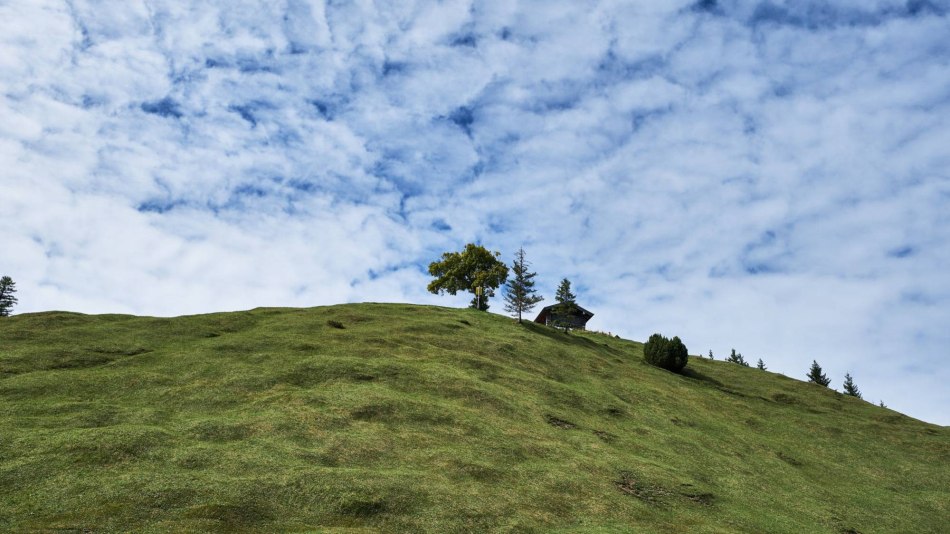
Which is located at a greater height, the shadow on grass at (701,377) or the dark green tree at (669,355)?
the dark green tree at (669,355)

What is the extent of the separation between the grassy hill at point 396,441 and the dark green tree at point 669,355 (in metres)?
8.13

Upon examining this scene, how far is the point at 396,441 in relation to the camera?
31000 mm

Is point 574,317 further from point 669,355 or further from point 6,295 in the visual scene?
point 6,295

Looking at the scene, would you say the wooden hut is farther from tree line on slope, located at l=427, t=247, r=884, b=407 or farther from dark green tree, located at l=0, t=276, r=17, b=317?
dark green tree, located at l=0, t=276, r=17, b=317

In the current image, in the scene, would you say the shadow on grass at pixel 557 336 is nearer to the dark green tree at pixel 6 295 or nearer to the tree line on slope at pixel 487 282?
the tree line on slope at pixel 487 282

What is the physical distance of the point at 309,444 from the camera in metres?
29.1

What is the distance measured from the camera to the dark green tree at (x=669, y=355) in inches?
2761

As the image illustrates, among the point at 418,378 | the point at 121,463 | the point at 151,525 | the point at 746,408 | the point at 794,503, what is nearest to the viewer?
the point at 151,525

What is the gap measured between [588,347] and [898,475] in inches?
1309

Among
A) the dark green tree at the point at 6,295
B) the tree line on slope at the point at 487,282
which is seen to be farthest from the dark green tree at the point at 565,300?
the dark green tree at the point at 6,295

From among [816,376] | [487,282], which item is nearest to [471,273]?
[487,282]

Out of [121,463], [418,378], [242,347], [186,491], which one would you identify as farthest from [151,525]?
[242,347]

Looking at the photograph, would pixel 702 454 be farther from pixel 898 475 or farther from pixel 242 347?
pixel 242 347

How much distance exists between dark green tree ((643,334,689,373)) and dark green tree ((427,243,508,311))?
27.2 metres
